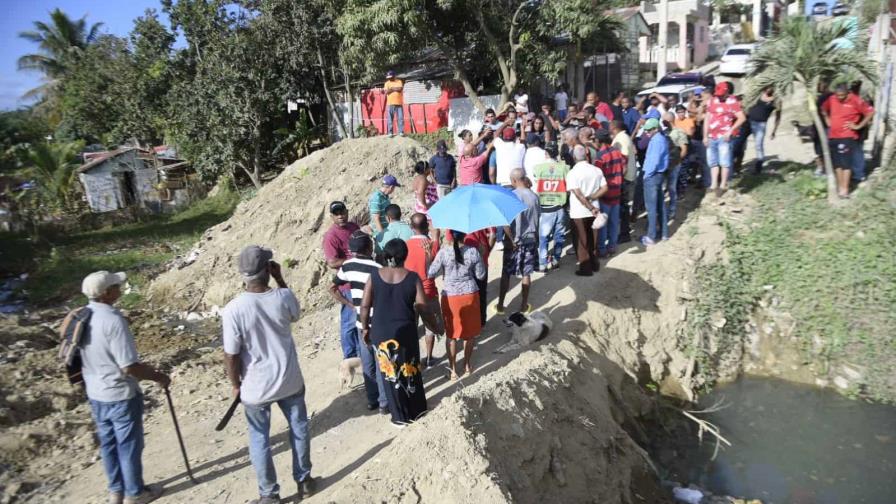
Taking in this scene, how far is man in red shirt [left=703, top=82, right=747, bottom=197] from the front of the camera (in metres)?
9.63

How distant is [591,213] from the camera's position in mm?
8016

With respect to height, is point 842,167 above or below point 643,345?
above

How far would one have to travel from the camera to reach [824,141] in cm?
918

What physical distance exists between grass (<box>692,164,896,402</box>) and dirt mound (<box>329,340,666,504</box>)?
A: 8.28ft

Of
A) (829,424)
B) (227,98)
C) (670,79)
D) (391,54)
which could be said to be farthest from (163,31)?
(829,424)

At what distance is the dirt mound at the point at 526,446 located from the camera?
14.5 feet

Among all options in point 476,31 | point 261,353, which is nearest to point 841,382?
point 261,353

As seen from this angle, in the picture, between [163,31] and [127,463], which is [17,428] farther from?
[163,31]

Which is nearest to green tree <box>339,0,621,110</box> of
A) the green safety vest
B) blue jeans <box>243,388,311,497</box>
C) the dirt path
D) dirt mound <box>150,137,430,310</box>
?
dirt mound <box>150,137,430,310</box>

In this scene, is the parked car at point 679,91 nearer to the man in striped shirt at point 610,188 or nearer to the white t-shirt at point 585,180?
the man in striped shirt at point 610,188

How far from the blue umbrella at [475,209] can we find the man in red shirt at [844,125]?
18.7 feet

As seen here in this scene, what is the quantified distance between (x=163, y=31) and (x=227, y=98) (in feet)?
16.9

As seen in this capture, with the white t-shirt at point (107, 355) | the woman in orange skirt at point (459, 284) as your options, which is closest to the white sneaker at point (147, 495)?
the white t-shirt at point (107, 355)

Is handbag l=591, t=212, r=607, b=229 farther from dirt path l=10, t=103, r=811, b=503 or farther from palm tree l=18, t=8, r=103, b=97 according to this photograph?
palm tree l=18, t=8, r=103, b=97
